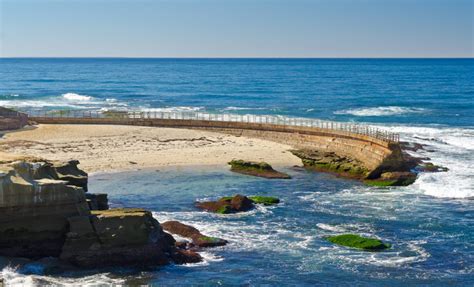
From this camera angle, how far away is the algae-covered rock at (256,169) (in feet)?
169

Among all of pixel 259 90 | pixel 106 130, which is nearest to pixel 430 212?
pixel 106 130

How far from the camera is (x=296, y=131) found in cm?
6519

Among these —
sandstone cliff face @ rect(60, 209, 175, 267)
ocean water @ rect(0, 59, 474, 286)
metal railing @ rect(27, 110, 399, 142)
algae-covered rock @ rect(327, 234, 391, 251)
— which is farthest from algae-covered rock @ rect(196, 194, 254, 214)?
metal railing @ rect(27, 110, 399, 142)

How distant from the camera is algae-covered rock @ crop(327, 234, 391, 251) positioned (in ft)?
113

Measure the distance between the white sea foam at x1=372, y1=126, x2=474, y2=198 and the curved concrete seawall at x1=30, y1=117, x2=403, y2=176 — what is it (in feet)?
8.92

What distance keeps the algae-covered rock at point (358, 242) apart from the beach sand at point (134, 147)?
20539mm

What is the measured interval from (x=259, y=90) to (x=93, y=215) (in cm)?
10085

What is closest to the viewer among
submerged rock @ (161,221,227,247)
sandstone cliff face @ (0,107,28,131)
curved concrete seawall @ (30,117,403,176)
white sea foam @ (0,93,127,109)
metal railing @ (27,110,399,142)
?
submerged rock @ (161,221,227,247)

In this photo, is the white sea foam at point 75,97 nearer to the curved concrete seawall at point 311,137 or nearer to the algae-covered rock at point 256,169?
the curved concrete seawall at point 311,137

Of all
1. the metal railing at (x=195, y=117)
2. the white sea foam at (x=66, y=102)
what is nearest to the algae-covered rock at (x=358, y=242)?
the metal railing at (x=195, y=117)

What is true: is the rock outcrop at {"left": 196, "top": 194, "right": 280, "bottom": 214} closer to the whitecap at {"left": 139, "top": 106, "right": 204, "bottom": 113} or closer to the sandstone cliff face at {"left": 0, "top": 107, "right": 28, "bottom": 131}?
the sandstone cliff face at {"left": 0, "top": 107, "right": 28, "bottom": 131}

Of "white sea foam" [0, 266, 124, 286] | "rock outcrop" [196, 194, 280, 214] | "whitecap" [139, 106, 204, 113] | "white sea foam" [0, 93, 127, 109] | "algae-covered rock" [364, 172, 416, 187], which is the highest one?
"white sea foam" [0, 93, 127, 109]

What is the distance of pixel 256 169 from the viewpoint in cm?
5284

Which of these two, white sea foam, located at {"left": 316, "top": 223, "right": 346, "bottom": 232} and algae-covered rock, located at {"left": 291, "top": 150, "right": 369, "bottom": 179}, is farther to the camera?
algae-covered rock, located at {"left": 291, "top": 150, "right": 369, "bottom": 179}
